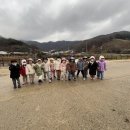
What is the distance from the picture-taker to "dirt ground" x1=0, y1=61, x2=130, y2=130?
690 cm

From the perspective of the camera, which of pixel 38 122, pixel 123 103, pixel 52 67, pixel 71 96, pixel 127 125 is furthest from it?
pixel 52 67

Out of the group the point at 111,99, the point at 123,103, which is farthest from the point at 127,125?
the point at 111,99

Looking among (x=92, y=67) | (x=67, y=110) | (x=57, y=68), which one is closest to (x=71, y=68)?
(x=57, y=68)

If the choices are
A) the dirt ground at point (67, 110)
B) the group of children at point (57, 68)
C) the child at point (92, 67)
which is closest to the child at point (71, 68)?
the group of children at point (57, 68)

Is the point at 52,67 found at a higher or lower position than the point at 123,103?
higher

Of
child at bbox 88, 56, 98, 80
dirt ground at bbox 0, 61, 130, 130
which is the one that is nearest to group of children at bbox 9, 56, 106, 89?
child at bbox 88, 56, 98, 80

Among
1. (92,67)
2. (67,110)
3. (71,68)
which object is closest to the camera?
(67,110)

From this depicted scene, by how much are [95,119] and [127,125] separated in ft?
3.29

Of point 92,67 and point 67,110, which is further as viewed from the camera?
point 92,67

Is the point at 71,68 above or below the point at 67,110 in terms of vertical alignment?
above

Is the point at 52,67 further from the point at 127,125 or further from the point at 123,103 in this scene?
the point at 127,125

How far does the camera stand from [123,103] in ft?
29.8

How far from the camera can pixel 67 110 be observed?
827cm

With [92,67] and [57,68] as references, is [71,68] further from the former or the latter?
[92,67]
